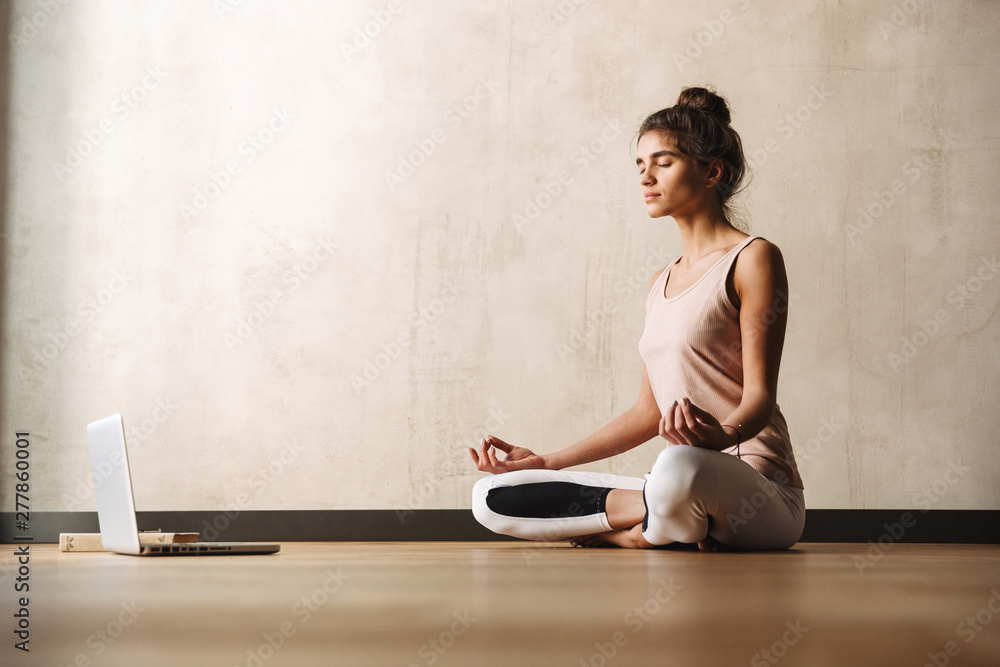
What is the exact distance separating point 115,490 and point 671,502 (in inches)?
40.9

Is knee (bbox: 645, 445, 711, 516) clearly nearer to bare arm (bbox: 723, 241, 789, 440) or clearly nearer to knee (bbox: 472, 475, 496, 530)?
bare arm (bbox: 723, 241, 789, 440)

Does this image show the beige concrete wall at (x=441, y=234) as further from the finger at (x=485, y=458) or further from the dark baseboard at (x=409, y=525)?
the finger at (x=485, y=458)

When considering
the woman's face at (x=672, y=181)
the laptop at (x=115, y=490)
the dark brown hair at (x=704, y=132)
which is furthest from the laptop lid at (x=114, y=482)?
the dark brown hair at (x=704, y=132)

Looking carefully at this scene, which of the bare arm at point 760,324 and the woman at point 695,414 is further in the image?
the bare arm at point 760,324

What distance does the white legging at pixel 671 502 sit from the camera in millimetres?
1464

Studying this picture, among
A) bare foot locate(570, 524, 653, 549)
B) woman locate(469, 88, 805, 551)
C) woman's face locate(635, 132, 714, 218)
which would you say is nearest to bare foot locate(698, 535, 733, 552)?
woman locate(469, 88, 805, 551)

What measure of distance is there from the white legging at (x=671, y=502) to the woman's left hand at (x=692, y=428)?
16 millimetres

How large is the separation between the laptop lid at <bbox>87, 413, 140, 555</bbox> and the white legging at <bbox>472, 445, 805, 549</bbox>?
29.4 inches

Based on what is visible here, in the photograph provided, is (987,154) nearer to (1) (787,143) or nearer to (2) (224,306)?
(1) (787,143)

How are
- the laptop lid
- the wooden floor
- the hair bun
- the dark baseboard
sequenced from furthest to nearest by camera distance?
the dark baseboard
the hair bun
the laptop lid
the wooden floor

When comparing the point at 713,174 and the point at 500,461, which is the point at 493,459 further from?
the point at 713,174

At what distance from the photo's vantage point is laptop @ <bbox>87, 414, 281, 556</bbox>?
1540 mm

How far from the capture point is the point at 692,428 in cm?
142

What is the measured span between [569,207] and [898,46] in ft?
4.65
